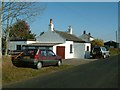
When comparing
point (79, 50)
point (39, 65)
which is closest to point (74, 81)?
point (39, 65)

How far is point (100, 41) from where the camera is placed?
85.9 m

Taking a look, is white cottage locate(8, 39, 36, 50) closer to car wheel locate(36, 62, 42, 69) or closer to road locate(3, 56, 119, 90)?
car wheel locate(36, 62, 42, 69)

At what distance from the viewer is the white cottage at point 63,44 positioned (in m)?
43.7

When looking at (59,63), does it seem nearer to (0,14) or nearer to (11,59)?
(11,59)

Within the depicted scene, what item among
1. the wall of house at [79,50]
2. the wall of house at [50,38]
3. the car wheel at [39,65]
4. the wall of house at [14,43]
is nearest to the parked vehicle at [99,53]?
the wall of house at [79,50]

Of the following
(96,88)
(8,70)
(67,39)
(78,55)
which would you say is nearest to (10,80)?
(8,70)

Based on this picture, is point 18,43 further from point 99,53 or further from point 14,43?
point 99,53

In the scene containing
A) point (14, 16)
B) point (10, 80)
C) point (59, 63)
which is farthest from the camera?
point (59, 63)

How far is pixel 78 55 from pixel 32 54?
26165mm

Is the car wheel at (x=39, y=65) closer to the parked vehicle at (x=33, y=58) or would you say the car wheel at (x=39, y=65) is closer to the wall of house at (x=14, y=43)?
the parked vehicle at (x=33, y=58)

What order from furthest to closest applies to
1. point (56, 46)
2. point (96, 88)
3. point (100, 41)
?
1. point (100, 41)
2. point (56, 46)
3. point (96, 88)

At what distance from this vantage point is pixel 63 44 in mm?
44344

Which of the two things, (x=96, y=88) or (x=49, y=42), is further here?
(x=49, y=42)

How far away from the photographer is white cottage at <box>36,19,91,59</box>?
43.7m
